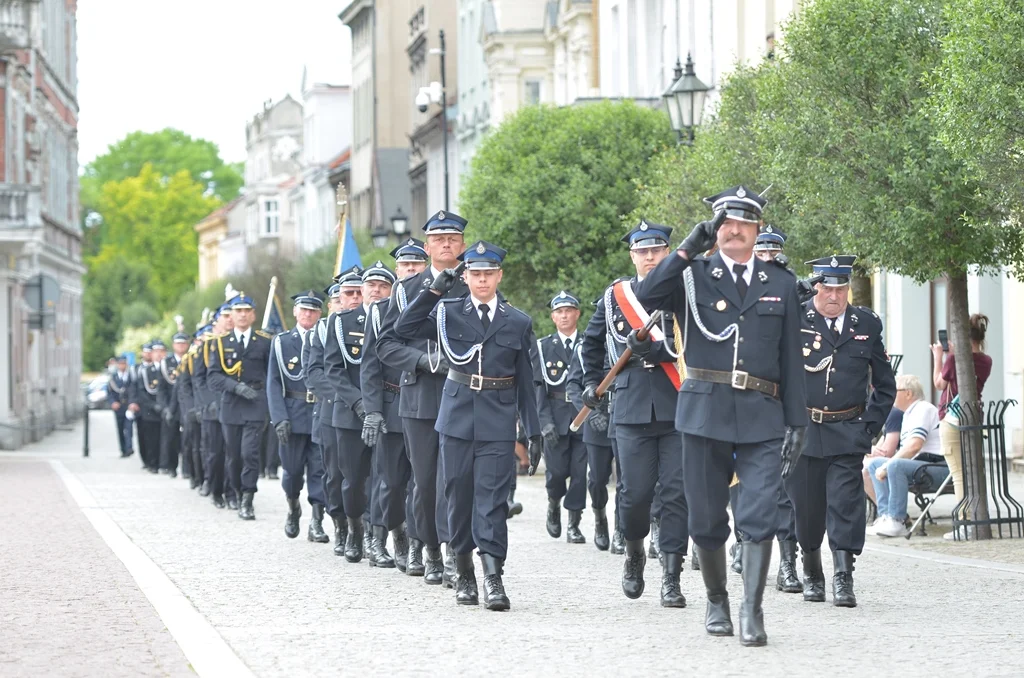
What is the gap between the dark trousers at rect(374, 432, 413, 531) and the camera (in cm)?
1345

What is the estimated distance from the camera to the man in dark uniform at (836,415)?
11445mm

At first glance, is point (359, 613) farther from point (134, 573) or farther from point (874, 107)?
point (874, 107)

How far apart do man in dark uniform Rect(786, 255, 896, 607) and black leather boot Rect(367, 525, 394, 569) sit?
3396mm

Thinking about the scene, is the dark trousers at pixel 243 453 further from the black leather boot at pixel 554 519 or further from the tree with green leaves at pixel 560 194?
the tree with green leaves at pixel 560 194

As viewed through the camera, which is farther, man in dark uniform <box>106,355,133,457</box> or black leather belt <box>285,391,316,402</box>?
man in dark uniform <box>106,355,133,457</box>

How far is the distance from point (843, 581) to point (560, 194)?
20392mm

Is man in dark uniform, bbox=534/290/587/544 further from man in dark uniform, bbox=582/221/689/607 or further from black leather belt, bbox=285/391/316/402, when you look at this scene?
man in dark uniform, bbox=582/221/689/607

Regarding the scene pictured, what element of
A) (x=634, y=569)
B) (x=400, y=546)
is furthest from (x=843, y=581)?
(x=400, y=546)

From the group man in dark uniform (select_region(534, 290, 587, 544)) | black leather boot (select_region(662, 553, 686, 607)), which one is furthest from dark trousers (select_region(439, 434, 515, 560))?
man in dark uniform (select_region(534, 290, 587, 544))

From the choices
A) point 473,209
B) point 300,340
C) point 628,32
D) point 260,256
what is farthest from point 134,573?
point 260,256

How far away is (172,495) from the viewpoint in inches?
942

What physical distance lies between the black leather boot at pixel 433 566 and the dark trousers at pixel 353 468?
1.91 m

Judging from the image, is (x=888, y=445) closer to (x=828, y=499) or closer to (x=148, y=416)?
(x=828, y=499)

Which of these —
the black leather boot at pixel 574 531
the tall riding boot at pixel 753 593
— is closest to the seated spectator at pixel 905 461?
the black leather boot at pixel 574 531
